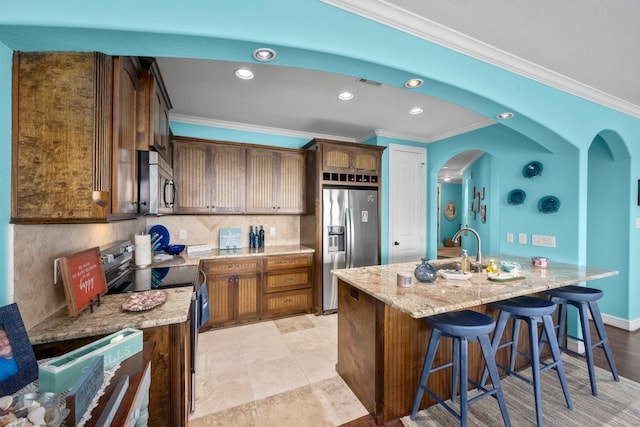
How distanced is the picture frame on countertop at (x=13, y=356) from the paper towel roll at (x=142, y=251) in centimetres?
160

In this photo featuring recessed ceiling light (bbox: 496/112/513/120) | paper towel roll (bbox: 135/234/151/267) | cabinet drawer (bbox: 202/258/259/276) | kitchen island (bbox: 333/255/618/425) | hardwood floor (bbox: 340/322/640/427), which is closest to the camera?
kitchen island (bbox: 333/255/618/425)

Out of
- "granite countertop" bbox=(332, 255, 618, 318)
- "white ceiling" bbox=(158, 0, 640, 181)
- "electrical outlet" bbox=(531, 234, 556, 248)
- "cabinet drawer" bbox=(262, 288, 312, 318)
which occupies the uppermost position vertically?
"white ceiling" bbox=(158, 0, 640, 181)

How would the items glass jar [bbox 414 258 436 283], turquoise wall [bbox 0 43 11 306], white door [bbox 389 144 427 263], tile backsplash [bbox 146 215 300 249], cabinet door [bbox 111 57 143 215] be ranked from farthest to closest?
white door [bbox 389 144 427 263]
tile backsplash [bbox 146 215 300 249]
glass jar [bbox 414 258 436 283]
cabinet door [bbox 111 57 143 215]
turquoise wall [bbox 0 43 11 306]

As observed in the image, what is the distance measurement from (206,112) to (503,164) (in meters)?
3.75

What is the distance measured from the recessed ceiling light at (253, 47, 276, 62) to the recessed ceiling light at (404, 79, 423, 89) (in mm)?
917

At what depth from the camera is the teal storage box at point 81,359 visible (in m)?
0.78

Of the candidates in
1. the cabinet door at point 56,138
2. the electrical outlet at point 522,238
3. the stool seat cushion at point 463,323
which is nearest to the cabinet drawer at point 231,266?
the cabinet door at point 56,138

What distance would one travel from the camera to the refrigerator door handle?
3.52 metres

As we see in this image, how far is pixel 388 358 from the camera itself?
1.68 metres

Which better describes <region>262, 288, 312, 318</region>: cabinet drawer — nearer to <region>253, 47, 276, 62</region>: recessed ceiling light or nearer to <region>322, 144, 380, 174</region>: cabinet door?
<region>322, 144, 380, 174</region>: cabinet door

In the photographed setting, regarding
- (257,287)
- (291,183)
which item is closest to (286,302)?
(257,287)

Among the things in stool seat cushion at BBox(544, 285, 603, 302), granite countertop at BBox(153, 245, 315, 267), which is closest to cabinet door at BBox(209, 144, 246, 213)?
granite countertop at BBox(153, 245, 315, 267)

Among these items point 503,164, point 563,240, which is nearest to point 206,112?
point 503,164

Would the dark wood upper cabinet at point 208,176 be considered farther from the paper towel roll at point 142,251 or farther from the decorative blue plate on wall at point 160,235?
the paper towel roll at point 142,251
